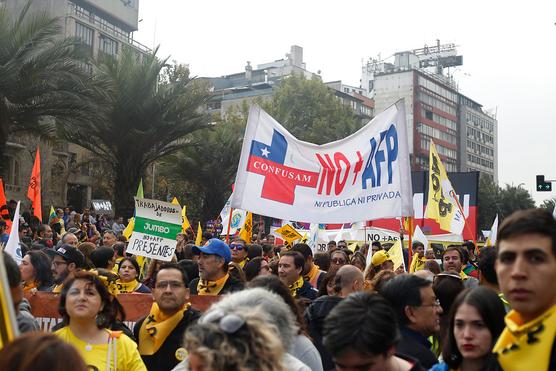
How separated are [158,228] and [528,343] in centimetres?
754

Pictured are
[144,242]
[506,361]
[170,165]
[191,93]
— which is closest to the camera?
[506,361]

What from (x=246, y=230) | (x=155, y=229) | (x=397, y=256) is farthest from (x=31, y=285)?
(x=246, y=230)

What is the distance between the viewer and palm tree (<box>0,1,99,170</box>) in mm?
18766

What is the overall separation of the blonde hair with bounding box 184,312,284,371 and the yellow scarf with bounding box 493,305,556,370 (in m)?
0.78

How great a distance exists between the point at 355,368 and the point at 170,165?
32094 millimetres

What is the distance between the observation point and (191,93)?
2567 centimetres

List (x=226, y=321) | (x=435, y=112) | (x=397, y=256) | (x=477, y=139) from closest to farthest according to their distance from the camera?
(x=226, y=321) < (x=397, y=256) < (x=435, y=112) < (x=477, y=139)

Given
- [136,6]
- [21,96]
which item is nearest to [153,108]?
[21,96]

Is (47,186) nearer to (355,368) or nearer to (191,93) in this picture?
(191,93)

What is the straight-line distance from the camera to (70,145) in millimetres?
46406

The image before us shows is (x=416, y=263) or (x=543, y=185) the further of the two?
(x=543, y=185)

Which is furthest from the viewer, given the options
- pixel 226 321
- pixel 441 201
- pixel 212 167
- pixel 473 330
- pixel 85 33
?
pixel 85 33

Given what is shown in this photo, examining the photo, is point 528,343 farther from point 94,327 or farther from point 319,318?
point 94,327

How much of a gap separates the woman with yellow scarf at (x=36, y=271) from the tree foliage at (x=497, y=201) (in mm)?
69624
